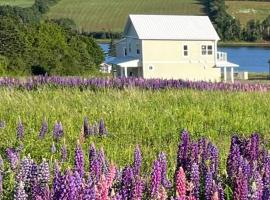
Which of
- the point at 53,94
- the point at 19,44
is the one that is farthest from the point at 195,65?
the point at 53,94

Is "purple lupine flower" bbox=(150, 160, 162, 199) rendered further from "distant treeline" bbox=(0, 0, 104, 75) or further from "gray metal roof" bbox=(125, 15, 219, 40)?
"gray metal roof" bbox=(125, 15, 219, 40)

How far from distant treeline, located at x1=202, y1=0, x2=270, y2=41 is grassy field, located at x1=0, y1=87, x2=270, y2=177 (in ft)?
472

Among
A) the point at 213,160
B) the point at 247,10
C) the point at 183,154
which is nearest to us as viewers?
the point at 213,160

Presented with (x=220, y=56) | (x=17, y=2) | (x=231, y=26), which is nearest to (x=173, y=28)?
(x=220, y=56)

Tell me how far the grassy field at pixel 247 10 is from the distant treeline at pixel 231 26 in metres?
2.29

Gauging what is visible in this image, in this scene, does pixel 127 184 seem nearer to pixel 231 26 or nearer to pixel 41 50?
pixel 41 50

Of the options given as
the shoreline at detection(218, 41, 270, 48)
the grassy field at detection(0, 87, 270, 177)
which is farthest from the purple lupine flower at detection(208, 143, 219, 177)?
the shoreline at detection(218, 41, 270, 48)

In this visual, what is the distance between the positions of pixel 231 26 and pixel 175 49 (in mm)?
107913

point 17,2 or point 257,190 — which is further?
point 17,2

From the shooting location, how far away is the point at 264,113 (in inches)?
463

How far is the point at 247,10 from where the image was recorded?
17188 cm

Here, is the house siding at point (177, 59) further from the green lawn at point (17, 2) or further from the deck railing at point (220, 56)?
the green lawn at point (17, 2)

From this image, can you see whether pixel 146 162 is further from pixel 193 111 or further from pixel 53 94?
pixel 53 94

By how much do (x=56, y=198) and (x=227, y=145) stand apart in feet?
16.8
